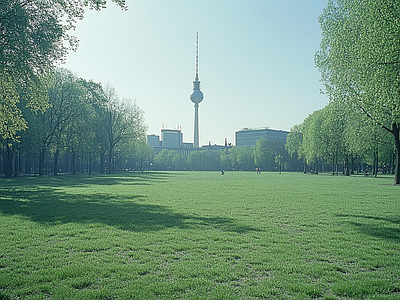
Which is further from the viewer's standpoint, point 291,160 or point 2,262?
point 291,160

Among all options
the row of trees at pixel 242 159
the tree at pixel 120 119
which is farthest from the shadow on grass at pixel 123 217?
the row of trees at pixel 242 159

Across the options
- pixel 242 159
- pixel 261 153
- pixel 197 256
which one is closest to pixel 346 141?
pixel 197 256

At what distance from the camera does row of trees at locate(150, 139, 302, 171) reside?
477 feet

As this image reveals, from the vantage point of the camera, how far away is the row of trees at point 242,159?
14550 cm

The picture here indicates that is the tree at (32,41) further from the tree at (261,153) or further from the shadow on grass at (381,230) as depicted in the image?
the tree at (261,153)

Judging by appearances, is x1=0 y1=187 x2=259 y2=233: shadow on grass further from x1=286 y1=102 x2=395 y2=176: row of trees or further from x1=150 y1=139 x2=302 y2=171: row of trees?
x1=150 y1=139 x2=302 y2=171: row of trees

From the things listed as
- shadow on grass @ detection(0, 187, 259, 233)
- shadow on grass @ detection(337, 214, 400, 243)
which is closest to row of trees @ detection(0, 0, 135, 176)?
shadow on grass @ detection(0, 187, 259, 233)

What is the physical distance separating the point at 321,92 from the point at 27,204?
28743 millimetres

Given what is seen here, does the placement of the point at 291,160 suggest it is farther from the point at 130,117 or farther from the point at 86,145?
the point at 86,145

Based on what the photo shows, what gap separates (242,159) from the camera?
530 feet

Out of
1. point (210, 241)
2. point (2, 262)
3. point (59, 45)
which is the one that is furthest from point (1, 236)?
point (59, 45)

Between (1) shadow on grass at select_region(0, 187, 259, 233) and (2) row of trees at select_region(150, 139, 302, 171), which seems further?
(2) row of trees at select_region(150, 139, 302, 171)

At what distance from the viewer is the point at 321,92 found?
3400 cm

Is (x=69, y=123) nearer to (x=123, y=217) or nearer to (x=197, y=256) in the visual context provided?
(x=123, y=217)
